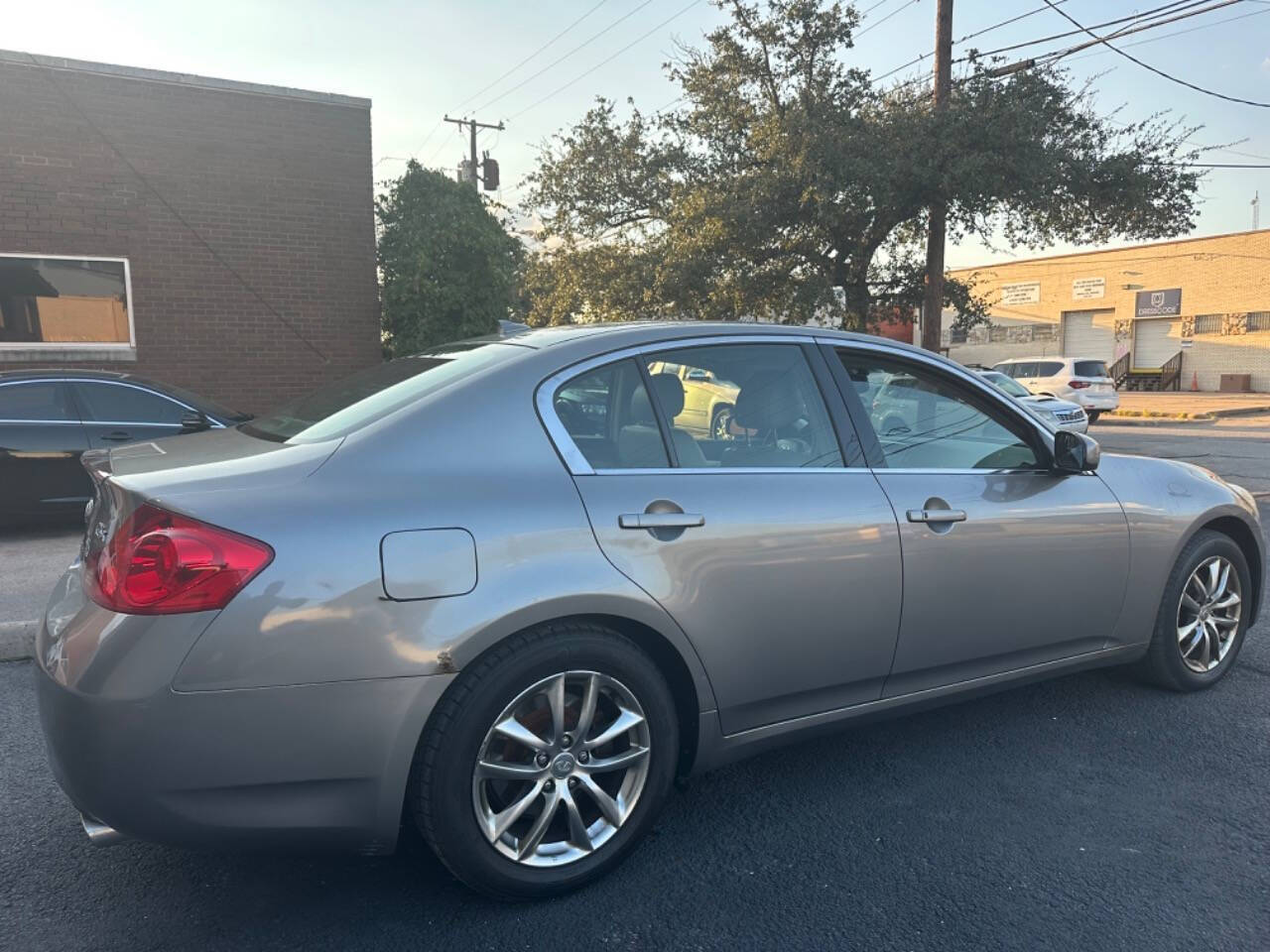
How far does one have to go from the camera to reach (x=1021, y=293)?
42594 mm

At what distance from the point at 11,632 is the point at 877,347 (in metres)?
4.31

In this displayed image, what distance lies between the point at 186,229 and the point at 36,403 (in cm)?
427

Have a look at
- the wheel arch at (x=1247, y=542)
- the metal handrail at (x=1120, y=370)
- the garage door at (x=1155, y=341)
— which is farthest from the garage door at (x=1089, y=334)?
the wheel arch at (x=1247, y=542)

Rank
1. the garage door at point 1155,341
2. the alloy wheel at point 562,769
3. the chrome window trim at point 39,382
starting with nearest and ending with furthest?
the alloy wheel at point 562,769
the chrome window trim at point 39,382
the garage door at point 1155,341

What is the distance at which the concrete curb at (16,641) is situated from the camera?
4.47 meters

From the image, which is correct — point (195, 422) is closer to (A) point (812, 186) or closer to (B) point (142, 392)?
(B) point (142, 392)

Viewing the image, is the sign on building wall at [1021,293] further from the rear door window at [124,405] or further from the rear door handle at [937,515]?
the rear door handle at [937,515]

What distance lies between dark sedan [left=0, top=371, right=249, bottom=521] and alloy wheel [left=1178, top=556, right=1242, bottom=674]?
20.8ft

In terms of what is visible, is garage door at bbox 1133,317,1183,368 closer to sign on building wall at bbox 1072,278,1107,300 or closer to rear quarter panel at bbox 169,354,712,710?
sign on building wall at bbox 1072,278,1107,300

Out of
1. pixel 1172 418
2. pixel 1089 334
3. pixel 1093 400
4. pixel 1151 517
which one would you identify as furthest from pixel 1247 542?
pixel 1089 334

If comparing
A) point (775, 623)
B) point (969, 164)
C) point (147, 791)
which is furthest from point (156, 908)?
point (969, 164)

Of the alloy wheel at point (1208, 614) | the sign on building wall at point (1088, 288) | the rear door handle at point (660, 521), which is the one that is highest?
the sign on building wall at point (1088, 288)

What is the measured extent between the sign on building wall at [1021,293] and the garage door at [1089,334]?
5.73ft

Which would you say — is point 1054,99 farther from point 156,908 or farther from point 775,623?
point 156,908
